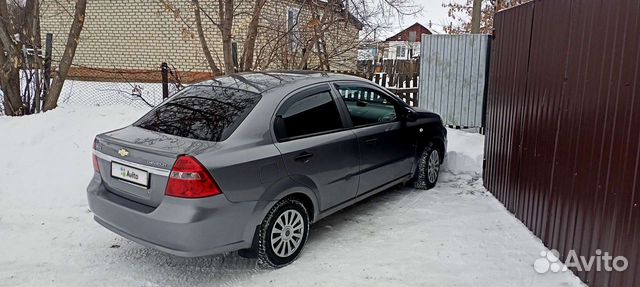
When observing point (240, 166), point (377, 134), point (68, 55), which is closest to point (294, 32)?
point (68, 55)

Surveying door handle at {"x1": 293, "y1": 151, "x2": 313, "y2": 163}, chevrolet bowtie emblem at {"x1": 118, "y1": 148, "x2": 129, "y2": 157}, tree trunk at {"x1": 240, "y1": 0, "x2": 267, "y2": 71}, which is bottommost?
door handle at {"x1": 293, "y1": 151, "x2": 313, "y2": 163}

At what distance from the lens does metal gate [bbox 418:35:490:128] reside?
24.8 feet

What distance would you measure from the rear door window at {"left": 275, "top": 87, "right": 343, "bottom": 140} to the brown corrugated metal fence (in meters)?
1.83

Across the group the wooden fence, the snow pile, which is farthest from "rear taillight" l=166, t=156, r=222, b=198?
the wooden fence

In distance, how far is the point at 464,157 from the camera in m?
6.46

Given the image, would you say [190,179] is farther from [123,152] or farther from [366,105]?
[366,105]

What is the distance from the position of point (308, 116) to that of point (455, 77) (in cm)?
451

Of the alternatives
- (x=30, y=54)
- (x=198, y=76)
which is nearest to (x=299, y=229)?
(x=30, y=54)

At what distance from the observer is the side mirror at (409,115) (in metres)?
5.21

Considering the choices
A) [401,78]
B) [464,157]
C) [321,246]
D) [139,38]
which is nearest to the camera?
[321,246]

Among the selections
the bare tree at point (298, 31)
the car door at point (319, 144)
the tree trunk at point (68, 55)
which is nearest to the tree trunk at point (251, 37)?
the bare tree at point (298, 31)

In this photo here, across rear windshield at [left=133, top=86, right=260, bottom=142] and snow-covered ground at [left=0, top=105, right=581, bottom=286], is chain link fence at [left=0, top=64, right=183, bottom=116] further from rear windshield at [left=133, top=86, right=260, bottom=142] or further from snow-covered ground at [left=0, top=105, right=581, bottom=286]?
rear windshield at [left=133, top=86, right=260, bottom=142]

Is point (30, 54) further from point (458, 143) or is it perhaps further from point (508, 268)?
point (508, 268)

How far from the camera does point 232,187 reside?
10.7ft
